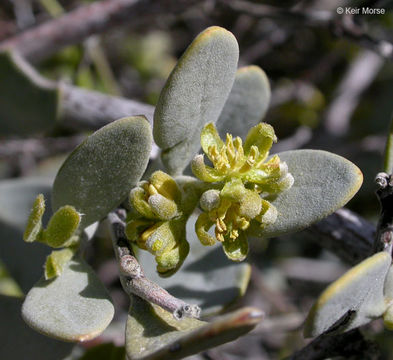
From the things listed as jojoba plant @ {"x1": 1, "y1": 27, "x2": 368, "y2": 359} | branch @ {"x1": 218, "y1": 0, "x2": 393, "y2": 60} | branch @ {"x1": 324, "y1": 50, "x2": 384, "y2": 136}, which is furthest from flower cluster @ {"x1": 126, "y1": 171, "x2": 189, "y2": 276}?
branch @ {"x1": 324, "y1": 50, "x2": 384, "y2": 136}

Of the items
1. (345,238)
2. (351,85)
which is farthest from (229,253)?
(351,85)

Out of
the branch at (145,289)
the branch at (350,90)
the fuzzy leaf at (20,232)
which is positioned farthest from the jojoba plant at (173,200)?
the branch at (350,90)

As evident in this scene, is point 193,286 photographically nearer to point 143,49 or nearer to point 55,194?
point 55,194

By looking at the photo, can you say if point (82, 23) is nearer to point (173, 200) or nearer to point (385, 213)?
point (173, 200)

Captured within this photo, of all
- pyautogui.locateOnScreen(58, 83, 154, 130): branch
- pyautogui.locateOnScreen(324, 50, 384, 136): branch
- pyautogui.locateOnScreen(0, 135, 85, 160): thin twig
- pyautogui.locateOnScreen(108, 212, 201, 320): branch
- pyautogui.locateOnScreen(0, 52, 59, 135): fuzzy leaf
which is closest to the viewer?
pyautogui.locateOnScreen(108, 212, 201, 320): branch

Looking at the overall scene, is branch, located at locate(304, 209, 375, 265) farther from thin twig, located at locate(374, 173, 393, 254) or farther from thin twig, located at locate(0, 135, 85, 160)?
thin twig, located at locate(0, 135, 85, 160)
